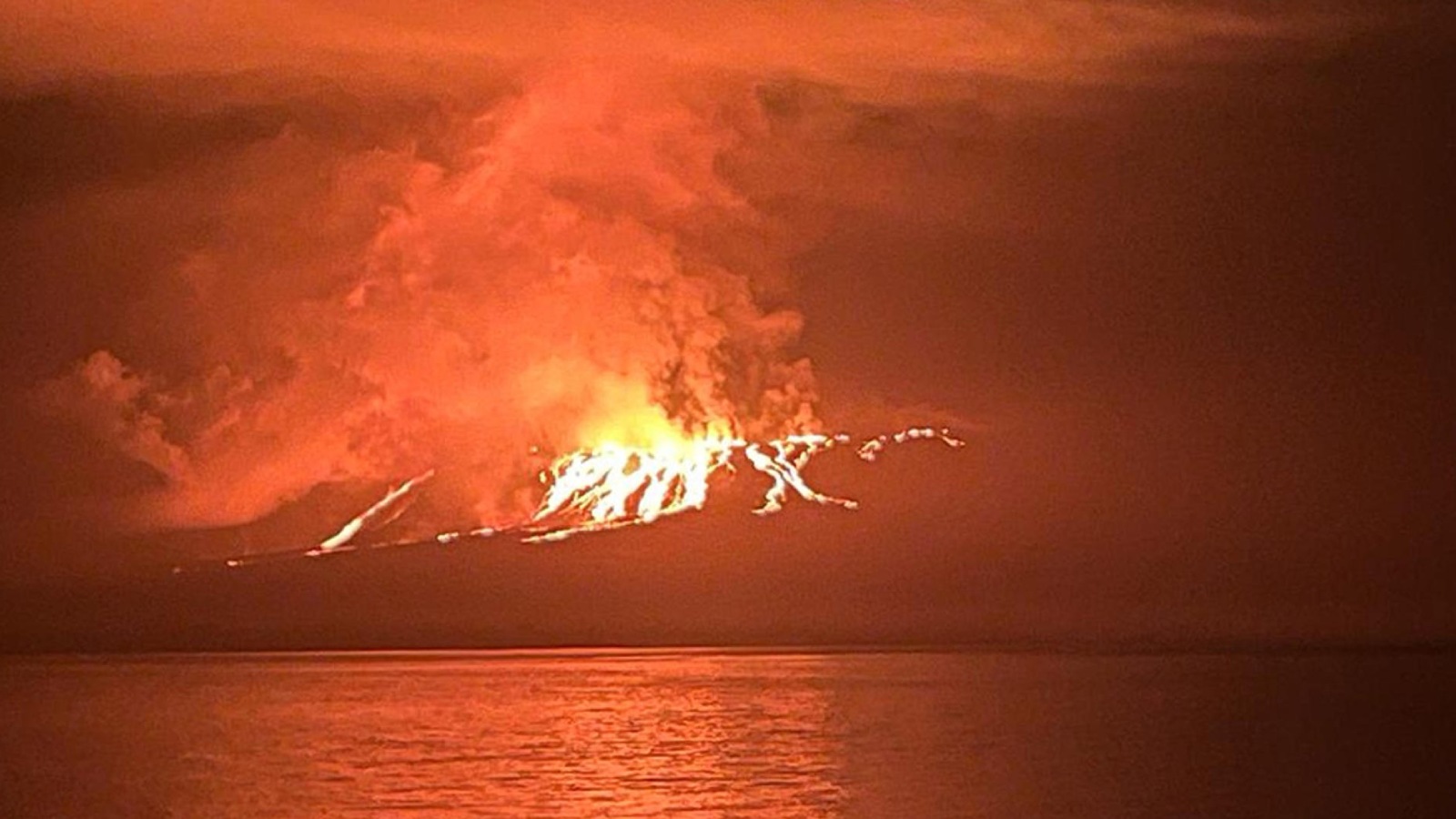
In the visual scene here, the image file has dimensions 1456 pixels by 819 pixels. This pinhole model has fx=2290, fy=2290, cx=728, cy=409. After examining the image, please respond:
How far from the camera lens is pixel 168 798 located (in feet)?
165

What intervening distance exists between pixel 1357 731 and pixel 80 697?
71293 millimetres

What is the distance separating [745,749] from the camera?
69.6 metres

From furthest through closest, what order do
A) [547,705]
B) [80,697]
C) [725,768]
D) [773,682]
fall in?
[773,682]
[80,697]
[547,705]
[725,768]

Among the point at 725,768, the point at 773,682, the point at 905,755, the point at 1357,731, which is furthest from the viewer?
the point at 773,682

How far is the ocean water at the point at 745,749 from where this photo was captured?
48.8 m

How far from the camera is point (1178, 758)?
205 feet

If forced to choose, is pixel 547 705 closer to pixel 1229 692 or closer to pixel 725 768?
pixel 1229 692

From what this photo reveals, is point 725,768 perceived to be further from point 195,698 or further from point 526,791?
point 195,698

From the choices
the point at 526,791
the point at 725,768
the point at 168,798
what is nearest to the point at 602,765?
the point at 725,768

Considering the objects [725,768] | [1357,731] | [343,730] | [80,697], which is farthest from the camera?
[80,697]

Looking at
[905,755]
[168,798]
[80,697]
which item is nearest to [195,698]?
[80,697]

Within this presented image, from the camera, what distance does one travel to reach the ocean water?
160 ft

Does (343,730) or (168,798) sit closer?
(168,798)

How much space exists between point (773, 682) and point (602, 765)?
87517 mm
